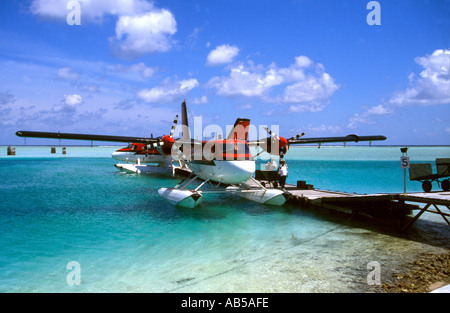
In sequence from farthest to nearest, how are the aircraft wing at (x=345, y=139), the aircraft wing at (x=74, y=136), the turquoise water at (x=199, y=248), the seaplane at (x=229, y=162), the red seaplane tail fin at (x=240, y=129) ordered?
1. the aircraft wing at (x=345, y=139)
2. the red seaplane tail fin at (x=240, y=129)
3. the aircraft wing at (x=74, y=136)
4. the seaplane at (x=229, y=162)
5. the turquoise water at (x=199, y=248)

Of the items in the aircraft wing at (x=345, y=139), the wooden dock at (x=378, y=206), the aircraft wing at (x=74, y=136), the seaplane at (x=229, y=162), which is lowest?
the wooden dock at (x=378, y=206)

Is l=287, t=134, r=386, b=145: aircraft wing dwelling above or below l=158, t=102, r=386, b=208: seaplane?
above

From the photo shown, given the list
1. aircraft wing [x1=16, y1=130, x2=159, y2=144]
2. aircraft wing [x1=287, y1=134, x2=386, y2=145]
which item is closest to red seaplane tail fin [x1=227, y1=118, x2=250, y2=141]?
aircraft wing [x1=287, y1=134, x2=386, y2=145]

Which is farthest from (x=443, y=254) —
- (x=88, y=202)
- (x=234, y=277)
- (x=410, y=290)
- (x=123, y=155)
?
(x=123, y=155)

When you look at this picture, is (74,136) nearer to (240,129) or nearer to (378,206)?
(240,129)

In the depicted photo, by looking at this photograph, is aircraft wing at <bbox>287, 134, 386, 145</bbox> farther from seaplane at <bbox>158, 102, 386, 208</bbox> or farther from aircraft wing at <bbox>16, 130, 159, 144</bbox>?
aircraft wing at <bbox>16, 130, 159, 144</bbox>

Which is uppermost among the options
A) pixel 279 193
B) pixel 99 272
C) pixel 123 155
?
pixel 123 155

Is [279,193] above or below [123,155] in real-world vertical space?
below

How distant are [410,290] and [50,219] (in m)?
14.0

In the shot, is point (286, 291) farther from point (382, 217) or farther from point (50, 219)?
point (50, 219)
